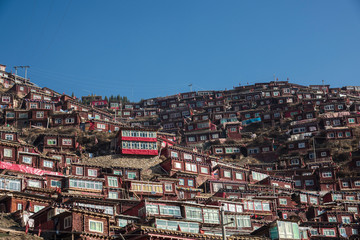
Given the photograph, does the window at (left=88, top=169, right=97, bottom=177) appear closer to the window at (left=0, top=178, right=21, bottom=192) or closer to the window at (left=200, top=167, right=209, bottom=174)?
the window at (left=0, top=178, right=21, bottom=192)

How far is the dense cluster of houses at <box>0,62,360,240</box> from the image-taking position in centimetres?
5438

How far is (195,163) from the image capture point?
3775 inches

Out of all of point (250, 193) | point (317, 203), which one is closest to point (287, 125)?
point (317, 203)

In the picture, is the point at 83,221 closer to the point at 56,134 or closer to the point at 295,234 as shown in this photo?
the point at 295,234

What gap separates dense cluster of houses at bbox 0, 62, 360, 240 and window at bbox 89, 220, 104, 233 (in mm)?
90

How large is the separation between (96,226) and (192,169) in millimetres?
49615

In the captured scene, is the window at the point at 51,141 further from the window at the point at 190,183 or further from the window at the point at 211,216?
the window at the point at 211,216

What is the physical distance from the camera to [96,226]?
151ft

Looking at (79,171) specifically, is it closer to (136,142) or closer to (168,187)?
(168,187)

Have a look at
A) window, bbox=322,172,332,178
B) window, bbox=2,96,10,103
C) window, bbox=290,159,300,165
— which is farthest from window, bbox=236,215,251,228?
window, bbox=2,96,10,103

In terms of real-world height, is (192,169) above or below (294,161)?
below

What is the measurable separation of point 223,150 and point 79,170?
46797 millimetres

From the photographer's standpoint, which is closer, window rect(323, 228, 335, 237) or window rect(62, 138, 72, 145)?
window rect(323, 228, 335, 237)

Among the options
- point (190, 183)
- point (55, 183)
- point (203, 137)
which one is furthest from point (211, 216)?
point (203, 137)
